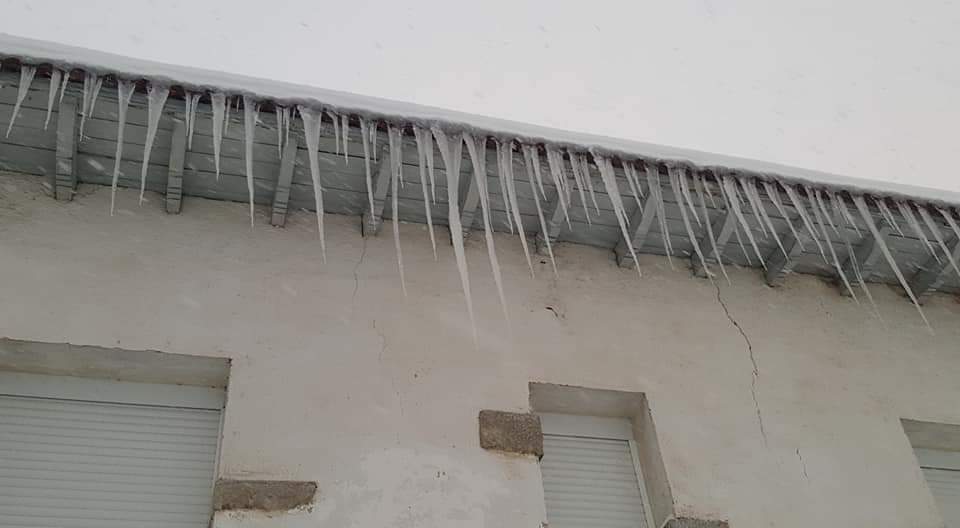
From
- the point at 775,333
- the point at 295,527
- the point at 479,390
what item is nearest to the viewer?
the point at 295,527

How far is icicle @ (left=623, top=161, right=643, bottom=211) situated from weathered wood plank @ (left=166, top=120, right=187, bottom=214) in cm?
176

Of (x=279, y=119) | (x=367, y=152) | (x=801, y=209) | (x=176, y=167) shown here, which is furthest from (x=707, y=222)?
(x=176, y=167)

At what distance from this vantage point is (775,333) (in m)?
4.12

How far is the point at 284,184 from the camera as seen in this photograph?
3.65 meters

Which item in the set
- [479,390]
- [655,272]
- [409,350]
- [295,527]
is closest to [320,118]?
[409,350]

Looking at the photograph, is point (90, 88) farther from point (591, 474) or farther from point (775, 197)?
point (775, 197)

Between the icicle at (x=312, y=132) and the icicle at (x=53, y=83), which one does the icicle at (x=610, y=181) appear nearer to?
the icicle at (x=312, y=132)

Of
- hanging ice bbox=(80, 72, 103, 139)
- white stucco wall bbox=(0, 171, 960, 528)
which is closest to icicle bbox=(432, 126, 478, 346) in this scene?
white stucco wall bbox=(0, 171, 960, 528)

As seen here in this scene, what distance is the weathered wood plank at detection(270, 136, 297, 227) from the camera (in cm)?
349

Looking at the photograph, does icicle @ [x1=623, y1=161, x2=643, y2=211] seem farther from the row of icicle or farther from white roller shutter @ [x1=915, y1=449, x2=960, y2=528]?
white roller shutter @ [x1=915, y1=449, x2=960, y2=528]

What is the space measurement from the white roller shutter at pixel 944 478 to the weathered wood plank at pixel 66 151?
3861 mm

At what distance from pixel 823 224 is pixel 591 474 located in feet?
5.19

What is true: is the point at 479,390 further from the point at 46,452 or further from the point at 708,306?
the point at 46,452

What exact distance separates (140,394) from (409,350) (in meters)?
1.04
